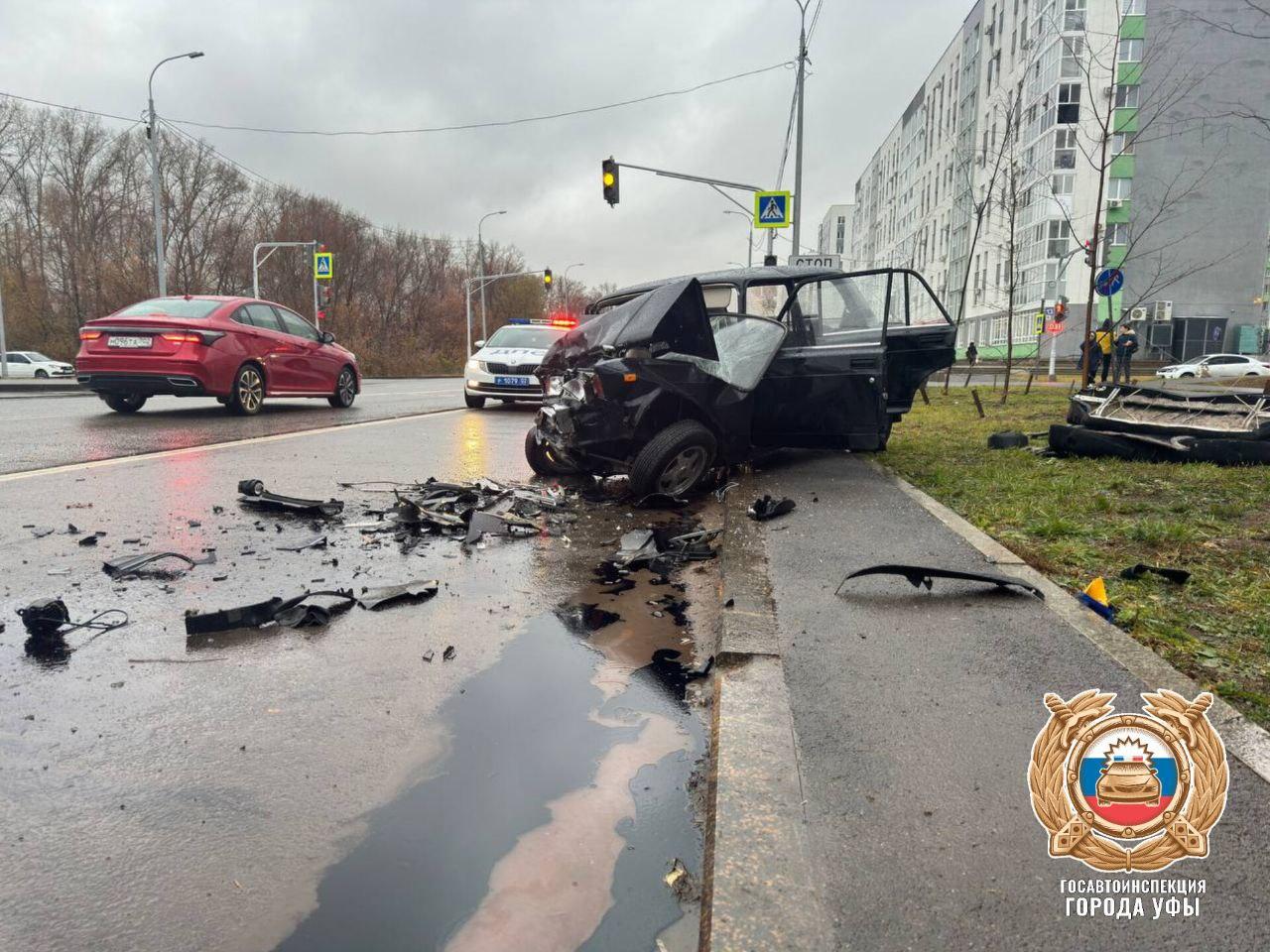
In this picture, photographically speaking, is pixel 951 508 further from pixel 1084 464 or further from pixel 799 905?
pixel 799 905

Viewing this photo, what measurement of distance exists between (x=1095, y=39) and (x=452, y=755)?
54135mm

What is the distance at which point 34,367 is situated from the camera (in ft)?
129

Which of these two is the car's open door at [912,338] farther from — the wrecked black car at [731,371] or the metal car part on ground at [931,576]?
the metal car part on ground at [931,576]

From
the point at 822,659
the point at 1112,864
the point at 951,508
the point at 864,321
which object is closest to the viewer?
the point at 1112,864

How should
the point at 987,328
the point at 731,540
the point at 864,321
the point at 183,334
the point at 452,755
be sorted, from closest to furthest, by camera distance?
the point at 452,755 → the point at 731,540 → the point at 864,321 → the point at 183,334 → the point at 987,328

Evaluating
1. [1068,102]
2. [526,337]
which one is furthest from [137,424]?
[1068,102]

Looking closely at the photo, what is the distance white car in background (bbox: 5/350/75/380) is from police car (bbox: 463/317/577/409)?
32.6 meters

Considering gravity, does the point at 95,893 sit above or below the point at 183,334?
below

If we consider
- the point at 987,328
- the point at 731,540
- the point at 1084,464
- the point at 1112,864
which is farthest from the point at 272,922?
the point at 987,328

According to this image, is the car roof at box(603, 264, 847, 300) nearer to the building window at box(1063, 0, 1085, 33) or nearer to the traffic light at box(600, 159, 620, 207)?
the traffic light at box(600, 159, 620, 207)

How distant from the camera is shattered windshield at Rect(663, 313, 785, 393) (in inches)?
271

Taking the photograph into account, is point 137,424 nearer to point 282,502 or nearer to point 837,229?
point 282,502

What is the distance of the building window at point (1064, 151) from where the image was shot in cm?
5078

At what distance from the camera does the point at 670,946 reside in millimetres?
1794
